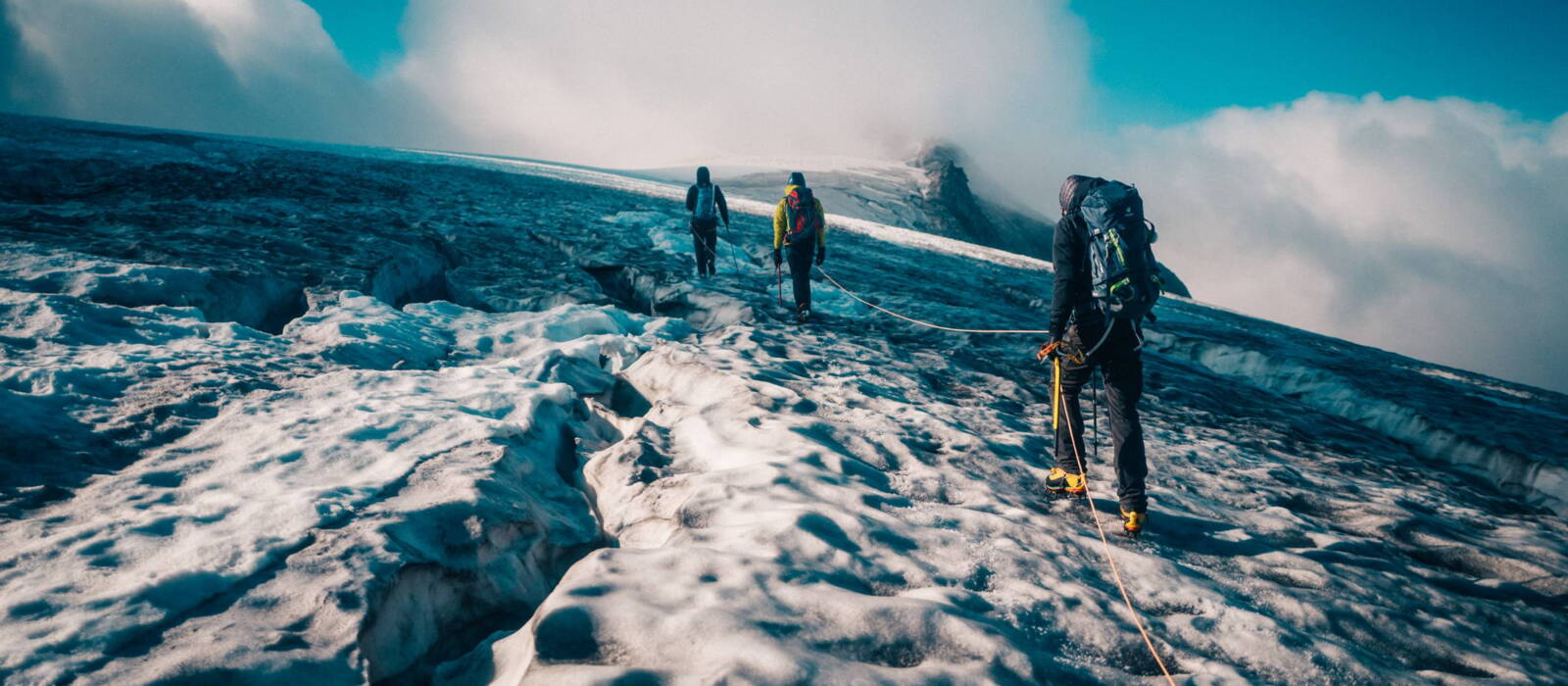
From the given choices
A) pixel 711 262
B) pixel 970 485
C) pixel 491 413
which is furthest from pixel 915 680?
pixel 711 262

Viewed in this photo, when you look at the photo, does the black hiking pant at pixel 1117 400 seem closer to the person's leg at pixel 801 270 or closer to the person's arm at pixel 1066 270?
the person's arm at pixel 1066 270

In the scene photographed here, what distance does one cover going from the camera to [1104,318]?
4344 millimetres

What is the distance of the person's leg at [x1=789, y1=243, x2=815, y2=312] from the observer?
949 cm

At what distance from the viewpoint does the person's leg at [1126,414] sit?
421 centimetres

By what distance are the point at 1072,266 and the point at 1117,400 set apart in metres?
0.98

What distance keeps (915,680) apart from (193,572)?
3.04 meters

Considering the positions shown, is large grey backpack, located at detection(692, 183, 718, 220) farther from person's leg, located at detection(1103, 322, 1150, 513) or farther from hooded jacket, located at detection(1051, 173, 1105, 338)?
person's leg, located at detection(1103, 322, 1150, 513)

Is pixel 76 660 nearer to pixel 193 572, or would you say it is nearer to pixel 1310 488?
pixel 193 572

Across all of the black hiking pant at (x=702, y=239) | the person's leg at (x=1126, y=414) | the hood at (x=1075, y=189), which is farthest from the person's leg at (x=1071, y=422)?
the black hiking pant at (x=702, y=239)

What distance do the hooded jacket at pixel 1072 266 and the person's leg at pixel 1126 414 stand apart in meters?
0.30

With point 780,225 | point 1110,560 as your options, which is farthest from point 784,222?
point 1110,560

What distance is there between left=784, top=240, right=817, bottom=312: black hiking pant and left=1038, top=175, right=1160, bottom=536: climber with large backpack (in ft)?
16.9

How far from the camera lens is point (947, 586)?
3.25 metres

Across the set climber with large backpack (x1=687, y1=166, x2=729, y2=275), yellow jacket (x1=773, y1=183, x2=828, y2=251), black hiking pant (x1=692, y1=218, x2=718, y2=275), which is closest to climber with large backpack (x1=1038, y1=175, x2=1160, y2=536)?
yellow jacket (x1=773, y1=183, x2=828, y2=251)
